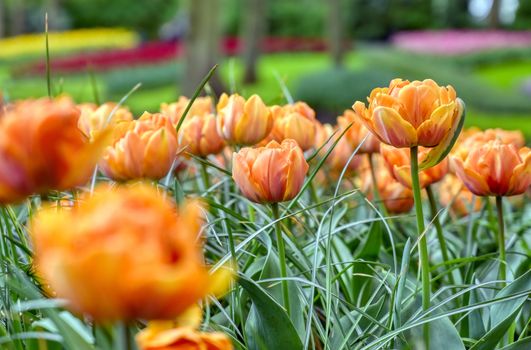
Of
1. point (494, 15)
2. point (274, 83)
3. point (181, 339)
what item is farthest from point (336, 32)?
point (494, 15)

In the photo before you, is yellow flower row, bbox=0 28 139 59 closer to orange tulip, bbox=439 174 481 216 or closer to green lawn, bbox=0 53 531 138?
green lawn, bbox=0 53 531 138

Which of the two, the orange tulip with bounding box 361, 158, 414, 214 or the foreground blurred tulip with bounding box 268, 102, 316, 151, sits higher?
the foreground blurred tulip with bounding box 268, 102, 316, 151

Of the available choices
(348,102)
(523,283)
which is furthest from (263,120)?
(348,102)

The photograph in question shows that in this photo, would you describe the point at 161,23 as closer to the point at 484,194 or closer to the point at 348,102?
the point at 348,102

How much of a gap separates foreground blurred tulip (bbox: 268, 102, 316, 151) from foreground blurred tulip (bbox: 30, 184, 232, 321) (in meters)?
0.67

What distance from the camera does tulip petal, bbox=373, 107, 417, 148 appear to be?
72cm

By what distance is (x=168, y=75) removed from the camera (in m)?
11.0

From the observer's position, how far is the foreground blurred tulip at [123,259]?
36 cm

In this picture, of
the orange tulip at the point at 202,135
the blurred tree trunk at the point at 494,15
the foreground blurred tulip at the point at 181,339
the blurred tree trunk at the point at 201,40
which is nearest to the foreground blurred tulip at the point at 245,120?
the orange tulip at the point at 202,135

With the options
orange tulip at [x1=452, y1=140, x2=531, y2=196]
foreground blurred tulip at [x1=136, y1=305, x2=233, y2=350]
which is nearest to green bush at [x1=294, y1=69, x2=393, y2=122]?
orange tulip at [x1=452, y1=140, x2=531, y2=196]

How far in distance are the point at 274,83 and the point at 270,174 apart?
9.74m

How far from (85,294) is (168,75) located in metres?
10.8

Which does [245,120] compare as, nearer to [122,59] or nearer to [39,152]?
[39,152]

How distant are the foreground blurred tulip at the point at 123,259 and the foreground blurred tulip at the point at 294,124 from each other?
67 cm
